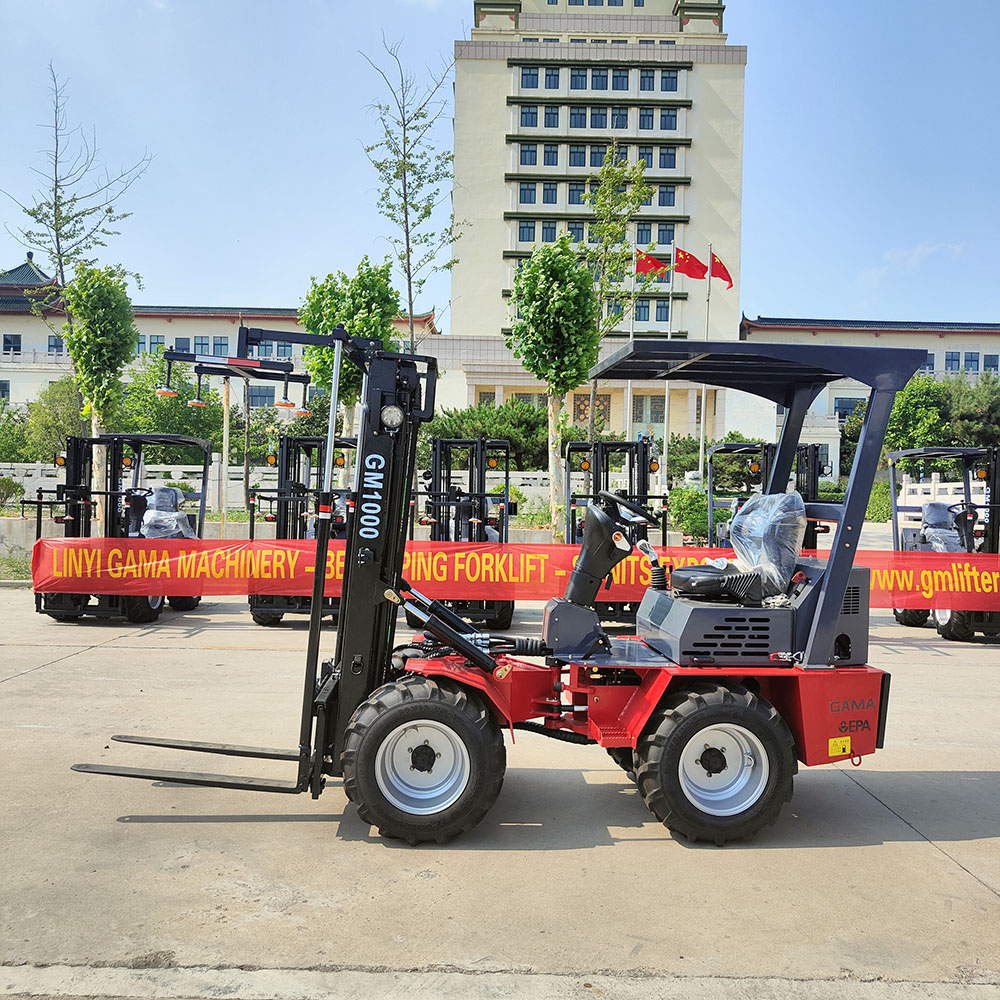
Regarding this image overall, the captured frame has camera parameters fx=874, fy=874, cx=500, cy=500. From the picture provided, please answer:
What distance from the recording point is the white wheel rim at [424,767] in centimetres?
474

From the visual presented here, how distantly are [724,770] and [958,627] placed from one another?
357 inches

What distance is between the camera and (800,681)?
194 inches

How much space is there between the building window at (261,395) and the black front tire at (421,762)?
5963 centimetres

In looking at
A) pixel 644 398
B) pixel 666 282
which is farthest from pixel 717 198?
pixel 644 398

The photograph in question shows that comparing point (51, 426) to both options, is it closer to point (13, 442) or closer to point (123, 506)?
point (13, 442)

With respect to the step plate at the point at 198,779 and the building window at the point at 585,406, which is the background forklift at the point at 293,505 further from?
the building window at the point at 585,406

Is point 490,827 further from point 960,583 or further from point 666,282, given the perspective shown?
point 666,282

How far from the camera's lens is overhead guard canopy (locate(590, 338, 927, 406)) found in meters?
4.85

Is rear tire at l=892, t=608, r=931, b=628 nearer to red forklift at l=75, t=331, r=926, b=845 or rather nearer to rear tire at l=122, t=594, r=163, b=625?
red forklift at l=75, t=331, r=926, b=845

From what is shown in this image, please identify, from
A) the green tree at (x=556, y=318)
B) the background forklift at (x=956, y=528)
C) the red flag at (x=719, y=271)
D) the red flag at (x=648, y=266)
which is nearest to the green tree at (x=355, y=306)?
the green tree at (x=556, y=318)

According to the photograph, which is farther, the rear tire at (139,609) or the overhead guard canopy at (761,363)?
the rear tire at (139,609)

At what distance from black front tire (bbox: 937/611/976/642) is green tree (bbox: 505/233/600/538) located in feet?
28.1

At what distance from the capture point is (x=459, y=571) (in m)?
12.3

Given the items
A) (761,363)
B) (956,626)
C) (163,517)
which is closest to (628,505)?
(761,363)
